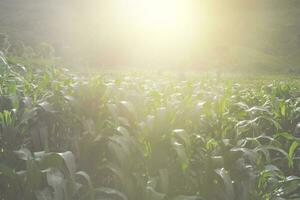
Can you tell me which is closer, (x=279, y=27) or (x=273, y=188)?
(x=273, y=188)

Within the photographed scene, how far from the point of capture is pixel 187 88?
6.54 meters

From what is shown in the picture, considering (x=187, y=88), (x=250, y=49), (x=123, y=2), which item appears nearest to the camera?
(x=187, y=88)

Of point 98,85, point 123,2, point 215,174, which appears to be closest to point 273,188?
point 215,174

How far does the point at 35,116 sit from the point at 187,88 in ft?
8.81

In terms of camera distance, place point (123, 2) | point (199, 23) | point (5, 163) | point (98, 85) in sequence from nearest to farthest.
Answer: point (5, 163), point (98, 85), point (199, 23), point (123, 2)

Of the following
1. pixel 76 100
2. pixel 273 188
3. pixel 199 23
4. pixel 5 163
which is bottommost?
pixel 273 188

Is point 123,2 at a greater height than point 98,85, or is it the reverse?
point 123,2

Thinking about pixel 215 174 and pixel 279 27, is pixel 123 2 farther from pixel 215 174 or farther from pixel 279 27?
pixel 215 174

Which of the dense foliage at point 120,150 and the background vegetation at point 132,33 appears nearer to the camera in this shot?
the dense foliage at point 120,150

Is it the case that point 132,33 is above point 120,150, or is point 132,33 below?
above

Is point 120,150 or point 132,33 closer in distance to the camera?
point 120,150

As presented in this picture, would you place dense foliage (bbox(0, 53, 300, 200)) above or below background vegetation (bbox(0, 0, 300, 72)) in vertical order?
below

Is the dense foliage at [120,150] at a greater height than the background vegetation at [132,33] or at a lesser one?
lesser

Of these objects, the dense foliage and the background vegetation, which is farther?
the background vegetation
